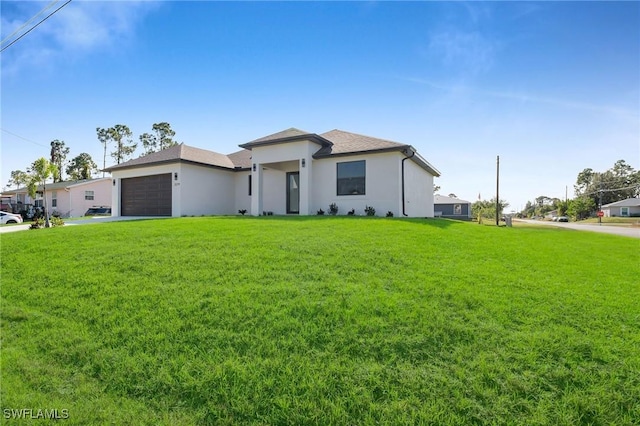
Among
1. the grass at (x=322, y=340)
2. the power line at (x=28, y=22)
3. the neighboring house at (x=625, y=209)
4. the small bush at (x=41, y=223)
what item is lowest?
the grass at (x=322, y=340)

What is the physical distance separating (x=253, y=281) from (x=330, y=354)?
210 cm

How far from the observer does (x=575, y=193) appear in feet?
271

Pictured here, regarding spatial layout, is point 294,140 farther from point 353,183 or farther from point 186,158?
point 186,158

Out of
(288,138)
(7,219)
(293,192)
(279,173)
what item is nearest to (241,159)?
(279,173)

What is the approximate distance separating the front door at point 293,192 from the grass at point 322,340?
11056 millimetres

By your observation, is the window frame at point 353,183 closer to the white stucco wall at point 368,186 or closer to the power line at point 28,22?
the white stucco wall at point 368,186

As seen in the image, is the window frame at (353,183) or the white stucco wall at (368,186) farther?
the window frame at (353,183)

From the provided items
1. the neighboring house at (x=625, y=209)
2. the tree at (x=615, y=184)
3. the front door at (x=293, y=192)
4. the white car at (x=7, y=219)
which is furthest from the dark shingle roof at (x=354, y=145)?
the tree at (x=615, y=184)

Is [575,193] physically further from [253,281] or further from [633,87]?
[253,281]

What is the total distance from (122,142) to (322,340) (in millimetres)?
60238

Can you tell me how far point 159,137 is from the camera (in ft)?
160

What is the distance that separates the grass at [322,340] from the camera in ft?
8.27

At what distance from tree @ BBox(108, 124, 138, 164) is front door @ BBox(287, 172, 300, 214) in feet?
152

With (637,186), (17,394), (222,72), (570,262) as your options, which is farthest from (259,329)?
(637,186)
